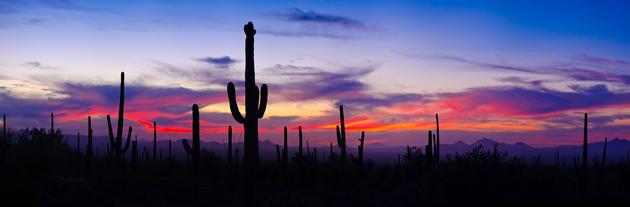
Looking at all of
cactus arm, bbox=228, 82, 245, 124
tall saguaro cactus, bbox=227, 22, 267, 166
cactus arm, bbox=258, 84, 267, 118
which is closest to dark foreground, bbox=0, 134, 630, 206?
tall saguaro cactus, bbox=227, 22, 267, 166

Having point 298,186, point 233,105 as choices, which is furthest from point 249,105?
point 298,186

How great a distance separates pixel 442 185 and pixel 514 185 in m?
3.20

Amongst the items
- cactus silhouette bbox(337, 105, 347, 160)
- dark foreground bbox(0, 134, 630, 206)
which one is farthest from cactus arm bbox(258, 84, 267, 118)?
cactus silhouette bbox(337, 105, 347, 160)

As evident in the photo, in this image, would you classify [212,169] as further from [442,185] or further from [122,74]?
[442,185]

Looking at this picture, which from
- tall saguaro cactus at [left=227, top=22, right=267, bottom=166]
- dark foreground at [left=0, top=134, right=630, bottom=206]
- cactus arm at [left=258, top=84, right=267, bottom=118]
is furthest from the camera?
dark foreground at [left=0, top=134, right=630, bottom=206]

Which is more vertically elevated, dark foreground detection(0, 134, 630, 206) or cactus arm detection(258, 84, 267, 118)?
cactus arm detection(258, 84, 267, 118)

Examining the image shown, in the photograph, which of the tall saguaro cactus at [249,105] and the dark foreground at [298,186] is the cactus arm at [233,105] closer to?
the tall saguaro cactus at [249,105]

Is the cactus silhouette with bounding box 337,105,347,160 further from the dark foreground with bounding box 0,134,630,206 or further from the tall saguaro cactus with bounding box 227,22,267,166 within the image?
the tall saguaro cactus with bounding box 227,22,267,166

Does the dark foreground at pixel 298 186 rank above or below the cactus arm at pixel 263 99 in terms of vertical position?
below

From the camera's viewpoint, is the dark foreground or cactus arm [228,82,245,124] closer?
cactus arm [228,82,245,124]

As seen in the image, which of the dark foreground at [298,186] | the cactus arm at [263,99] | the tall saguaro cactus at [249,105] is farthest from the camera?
the dark foreground at [298,186]

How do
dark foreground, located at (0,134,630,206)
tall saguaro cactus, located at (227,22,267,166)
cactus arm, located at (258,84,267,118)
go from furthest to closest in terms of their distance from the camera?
dark foreground, located at (0,134,630,206) → cactus arm, located at (258,84,267,118) → tall saguaro cactus, located at (227,22,267,166)

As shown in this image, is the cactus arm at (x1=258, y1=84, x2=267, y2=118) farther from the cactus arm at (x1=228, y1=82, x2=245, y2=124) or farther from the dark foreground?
the dark foreground

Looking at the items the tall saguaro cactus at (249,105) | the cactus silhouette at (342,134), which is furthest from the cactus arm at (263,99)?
the cactus silhouette at (342,134)
